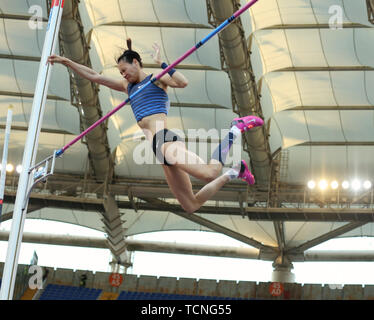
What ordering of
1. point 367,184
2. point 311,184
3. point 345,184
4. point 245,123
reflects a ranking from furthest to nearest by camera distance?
point 311,184 → point 345,184 → point 367,184 → point 245,123

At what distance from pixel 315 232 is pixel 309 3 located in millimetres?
12113

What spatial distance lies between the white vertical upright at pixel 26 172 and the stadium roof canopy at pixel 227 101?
1219 centimetres

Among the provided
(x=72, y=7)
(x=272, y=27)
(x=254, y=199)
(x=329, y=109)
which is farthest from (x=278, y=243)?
(x=72, y=7)

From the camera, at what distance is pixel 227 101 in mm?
24469

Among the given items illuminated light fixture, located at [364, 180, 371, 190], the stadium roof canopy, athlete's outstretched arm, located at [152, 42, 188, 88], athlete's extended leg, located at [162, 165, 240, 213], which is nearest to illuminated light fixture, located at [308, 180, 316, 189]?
the stadium roof canopy

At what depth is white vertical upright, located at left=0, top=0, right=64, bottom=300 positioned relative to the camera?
791 centimetres

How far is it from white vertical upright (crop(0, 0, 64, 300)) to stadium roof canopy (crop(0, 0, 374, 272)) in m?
12.2

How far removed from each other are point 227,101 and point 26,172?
660 inches

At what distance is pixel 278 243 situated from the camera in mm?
29125

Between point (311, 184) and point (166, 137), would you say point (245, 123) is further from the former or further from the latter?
point (311, 184)

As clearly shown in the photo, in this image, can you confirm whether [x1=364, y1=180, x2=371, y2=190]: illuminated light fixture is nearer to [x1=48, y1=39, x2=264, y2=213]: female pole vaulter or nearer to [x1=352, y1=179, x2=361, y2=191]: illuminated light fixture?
[x1=352, y1=179, x2=361, y2=191]: illuminated light fixture

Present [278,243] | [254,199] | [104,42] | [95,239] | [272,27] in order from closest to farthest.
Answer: [272,27], [104,42], [254,199], [278,243], [95,239]

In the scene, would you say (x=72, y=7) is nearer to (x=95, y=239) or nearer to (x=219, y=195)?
(x=219, y=195)

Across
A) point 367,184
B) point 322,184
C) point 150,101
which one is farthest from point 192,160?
point 322,184
